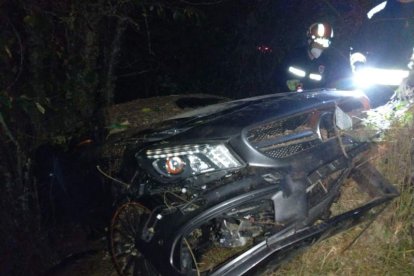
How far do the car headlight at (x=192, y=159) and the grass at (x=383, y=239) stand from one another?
0.91 m

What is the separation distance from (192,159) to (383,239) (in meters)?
1.47

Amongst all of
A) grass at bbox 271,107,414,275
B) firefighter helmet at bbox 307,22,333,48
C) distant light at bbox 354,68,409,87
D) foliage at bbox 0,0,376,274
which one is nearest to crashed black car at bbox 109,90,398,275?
grass at bbox 271,107,414,275

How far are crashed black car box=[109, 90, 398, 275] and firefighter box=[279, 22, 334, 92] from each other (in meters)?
2.25

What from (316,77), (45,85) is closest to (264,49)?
(316,77)

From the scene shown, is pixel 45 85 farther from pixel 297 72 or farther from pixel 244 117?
pixel 297 72

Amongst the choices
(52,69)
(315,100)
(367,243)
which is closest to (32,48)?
(52,69)

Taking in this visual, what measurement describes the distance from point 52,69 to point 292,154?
8.13ft

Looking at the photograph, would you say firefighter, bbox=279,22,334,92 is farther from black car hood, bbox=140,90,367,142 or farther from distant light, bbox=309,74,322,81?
black car hood, bbox=140,90,367,142

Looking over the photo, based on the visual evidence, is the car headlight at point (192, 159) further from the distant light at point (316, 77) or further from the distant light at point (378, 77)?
the distant light at point (316, 77)

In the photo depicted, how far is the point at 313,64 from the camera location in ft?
16.1

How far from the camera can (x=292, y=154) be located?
2363 millimetres

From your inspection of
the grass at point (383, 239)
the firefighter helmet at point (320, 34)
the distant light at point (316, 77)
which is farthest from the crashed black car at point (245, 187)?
the firefighter helmet at point (320, 34)

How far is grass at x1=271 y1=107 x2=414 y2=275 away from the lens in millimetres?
2579

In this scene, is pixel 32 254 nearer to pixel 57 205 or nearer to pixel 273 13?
pixel 57 205
